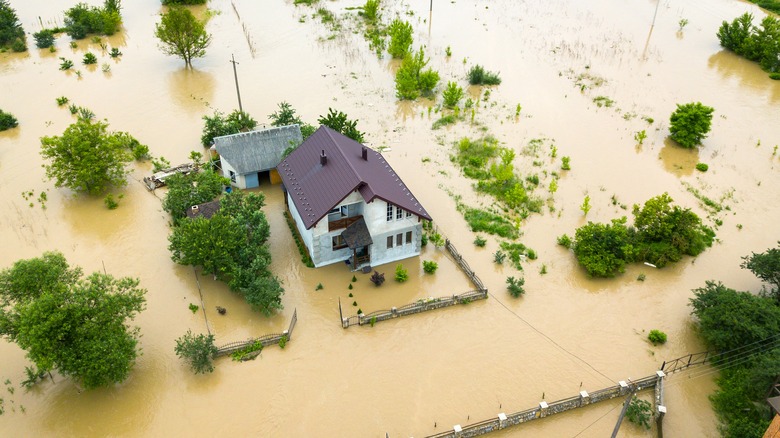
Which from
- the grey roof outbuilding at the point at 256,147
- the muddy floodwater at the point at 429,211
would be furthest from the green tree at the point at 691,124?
the grey roof outbuilding at the point at 256,147

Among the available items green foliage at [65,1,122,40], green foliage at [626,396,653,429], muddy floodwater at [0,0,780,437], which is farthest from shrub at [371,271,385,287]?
green foliage at [65,1,122,40]

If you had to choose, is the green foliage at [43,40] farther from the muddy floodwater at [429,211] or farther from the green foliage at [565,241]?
the green foliage at [565,241]

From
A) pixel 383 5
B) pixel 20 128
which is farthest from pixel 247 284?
pixel 383 5

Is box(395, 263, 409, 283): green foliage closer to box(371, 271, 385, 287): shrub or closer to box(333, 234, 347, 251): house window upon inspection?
box(371, 271, 385, 287): shrub

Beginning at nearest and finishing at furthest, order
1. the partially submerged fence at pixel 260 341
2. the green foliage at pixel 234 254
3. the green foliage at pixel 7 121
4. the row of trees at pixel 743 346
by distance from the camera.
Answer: the row of trees at pixel 743 346 → the partially submerged fence at pixel 260 341 → the green foliage at pixel 234 254 → the green foliage at pixel 7 121

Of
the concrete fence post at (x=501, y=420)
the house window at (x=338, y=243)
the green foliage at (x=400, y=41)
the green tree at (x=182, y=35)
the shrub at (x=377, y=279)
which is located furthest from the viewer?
the green foliage at (x=400, y=41)

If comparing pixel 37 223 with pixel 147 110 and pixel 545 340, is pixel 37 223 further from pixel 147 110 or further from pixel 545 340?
pixel 545 340

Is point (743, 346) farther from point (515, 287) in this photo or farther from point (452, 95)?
point (452, 95)
